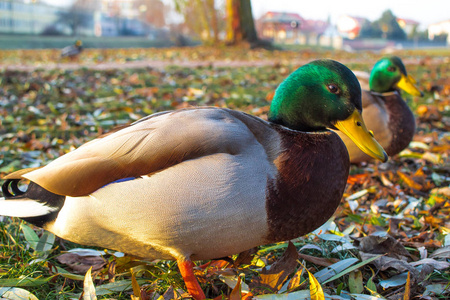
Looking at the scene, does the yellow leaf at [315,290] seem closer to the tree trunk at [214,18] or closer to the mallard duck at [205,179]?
the mallard duck at [205,179]

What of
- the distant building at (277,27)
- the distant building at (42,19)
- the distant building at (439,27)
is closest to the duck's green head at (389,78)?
the distant building at (277,27)

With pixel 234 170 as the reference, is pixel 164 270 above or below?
below

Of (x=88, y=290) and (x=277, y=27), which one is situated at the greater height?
(x=277, y=27)

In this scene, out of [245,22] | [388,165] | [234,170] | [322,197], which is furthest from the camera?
[245,22]

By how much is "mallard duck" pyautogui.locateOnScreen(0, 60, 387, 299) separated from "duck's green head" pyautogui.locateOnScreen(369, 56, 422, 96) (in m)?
2.09

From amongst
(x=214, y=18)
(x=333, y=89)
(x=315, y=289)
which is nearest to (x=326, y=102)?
(x=333, y=89)

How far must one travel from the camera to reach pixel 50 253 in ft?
6.92

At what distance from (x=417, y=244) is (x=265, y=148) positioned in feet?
3.44

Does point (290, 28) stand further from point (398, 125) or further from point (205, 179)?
point (205, 179)

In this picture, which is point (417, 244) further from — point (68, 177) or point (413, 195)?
point (68, 177)

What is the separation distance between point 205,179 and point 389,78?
2.66 metres

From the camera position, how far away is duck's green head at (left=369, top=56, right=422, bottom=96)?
3.64 meters

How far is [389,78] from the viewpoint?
11.9 feet

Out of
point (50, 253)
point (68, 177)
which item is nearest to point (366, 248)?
point (68, 177)
